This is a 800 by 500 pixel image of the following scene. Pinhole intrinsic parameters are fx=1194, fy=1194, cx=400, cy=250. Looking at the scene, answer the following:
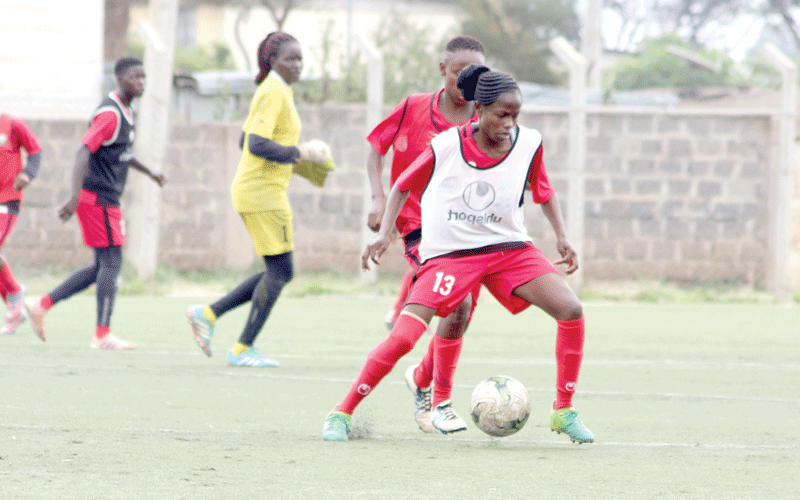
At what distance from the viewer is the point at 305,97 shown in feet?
49.7

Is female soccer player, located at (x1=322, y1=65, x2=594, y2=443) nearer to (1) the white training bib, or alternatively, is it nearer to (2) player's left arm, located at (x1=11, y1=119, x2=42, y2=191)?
(1) the white training bib

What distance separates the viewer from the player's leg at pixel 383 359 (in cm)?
488

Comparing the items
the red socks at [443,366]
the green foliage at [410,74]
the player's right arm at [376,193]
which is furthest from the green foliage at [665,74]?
the red socks at [443,366]

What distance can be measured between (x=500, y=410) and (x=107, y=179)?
4139 millimetres

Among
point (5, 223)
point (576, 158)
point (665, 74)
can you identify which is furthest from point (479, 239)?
point (665, 74)

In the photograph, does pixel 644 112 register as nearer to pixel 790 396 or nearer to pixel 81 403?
pixel 790 396

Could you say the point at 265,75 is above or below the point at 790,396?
above

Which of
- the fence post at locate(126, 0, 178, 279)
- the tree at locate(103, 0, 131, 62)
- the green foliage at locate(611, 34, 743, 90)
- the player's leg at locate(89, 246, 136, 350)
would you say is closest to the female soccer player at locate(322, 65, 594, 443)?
the player's leg at locate(89, 246, 136, 350)

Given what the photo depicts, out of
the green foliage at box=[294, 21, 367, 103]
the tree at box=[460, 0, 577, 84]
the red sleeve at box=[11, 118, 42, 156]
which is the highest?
the tree at box=[460, 0, 577, 84]

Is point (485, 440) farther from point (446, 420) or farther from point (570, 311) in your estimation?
point (570, 311)

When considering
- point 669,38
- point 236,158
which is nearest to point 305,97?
point 236,158

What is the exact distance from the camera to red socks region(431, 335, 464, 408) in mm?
5375

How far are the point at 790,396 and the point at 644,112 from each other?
293 inches

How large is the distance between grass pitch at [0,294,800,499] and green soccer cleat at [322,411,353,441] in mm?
82
